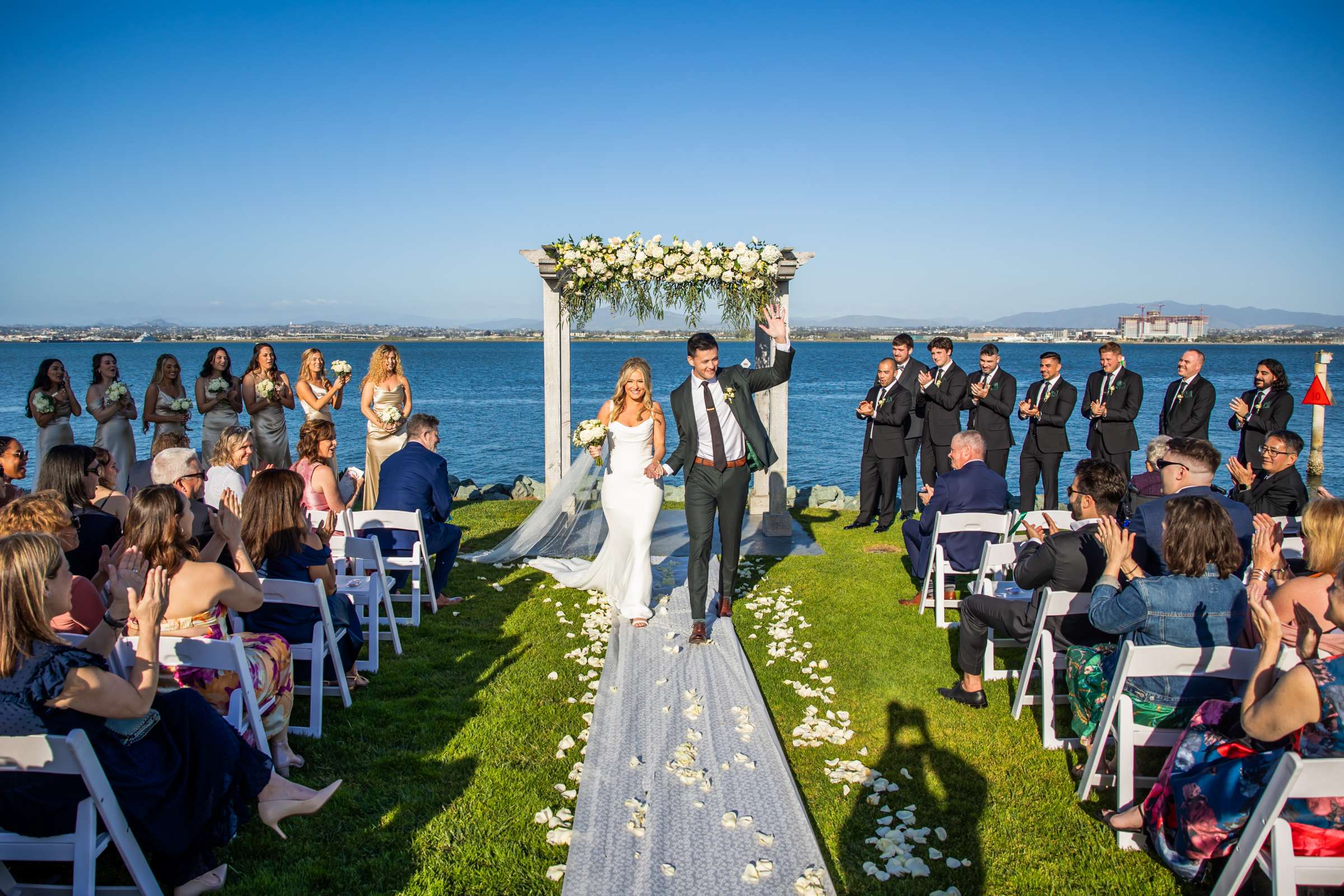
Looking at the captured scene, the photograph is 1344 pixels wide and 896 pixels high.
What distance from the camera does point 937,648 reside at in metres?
6.18

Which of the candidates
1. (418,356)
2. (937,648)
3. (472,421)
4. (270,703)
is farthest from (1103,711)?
(418,356)

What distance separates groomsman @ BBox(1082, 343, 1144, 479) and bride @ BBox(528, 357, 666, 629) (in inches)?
202

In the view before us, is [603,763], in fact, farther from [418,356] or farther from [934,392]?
[418,356]

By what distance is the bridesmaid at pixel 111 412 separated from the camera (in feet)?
31.2

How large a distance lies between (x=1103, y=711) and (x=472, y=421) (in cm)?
3641

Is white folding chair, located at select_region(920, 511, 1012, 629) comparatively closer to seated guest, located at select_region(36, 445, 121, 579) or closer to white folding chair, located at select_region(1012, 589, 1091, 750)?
white folding chair, located at select_region(1012, 589, 1091, 750)

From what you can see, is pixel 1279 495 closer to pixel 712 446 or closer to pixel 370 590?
pixel 712 446

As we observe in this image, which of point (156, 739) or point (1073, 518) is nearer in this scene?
point (156, 739)

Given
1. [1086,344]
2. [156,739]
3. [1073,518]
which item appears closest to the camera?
[156,739]

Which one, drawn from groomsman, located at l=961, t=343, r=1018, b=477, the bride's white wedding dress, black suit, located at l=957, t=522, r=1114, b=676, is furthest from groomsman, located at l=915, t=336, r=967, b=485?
black suit, located at l=957, t=522, r=1114, b=676

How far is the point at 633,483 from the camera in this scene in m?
6.93

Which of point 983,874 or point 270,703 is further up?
point 270,703

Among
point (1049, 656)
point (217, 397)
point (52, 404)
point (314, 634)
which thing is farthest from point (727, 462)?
point (52, 404)

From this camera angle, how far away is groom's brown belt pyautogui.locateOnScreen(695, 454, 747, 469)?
247 inches
